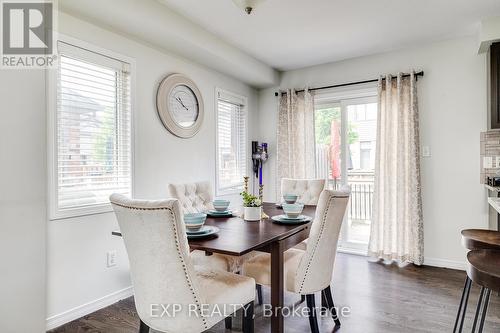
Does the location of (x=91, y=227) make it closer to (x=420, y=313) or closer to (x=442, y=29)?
(x=420, y=313)

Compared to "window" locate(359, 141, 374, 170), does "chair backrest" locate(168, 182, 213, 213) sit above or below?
below

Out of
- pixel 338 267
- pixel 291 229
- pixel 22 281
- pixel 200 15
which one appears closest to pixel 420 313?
pixel 338 267

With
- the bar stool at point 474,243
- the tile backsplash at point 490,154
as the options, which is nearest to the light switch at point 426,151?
the tile backsplash at point 490,154

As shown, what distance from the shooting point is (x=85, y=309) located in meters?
2.40

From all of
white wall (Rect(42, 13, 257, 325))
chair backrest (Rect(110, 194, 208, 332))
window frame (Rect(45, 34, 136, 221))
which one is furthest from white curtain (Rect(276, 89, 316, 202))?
chair backrest (Rect(110, 194, 208, 332))

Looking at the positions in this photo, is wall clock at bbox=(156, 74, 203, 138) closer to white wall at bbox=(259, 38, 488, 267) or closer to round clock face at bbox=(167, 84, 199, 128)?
round clock face at bbox=(167, 84, 199, 128)

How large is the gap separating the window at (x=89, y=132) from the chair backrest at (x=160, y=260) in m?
1.12

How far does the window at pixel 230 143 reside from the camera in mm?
3990

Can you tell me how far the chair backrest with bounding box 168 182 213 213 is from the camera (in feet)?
8.42

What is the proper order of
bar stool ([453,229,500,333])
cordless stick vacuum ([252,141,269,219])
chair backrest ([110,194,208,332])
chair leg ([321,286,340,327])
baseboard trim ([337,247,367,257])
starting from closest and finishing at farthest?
chair backrest ([110,194,208,332])
bar stool ([453,229,500,333])
chair leg ([321,286,340,327])
baseboard trim ([337,247,367,257])
cordless stick vacuum ([252,141,269,219])

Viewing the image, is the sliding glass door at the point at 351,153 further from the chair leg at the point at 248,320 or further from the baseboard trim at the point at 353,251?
the chair leg at the point at 248,320

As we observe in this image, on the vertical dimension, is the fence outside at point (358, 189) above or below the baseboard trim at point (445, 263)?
above

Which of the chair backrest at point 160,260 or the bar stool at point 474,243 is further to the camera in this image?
the bar stool at point 474,243

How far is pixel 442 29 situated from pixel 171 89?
281cm
